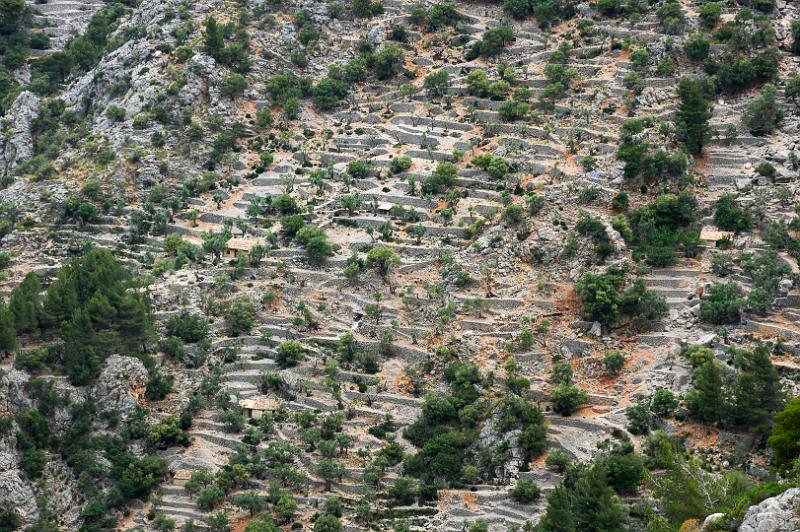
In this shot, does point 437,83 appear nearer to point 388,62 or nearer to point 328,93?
point 388,62

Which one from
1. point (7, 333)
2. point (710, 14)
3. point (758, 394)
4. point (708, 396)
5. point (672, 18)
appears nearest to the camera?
point (758, 394)

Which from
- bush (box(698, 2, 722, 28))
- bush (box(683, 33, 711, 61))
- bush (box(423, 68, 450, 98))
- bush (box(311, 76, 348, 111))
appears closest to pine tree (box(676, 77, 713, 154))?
bush (box(683, 33, 711, 61))

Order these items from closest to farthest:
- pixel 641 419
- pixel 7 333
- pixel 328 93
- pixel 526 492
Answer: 1. pixel 526 492
2. pixel 641 419
3. pixel 7 333
4. pixel 328 93

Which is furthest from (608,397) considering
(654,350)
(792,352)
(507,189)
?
(507,189)

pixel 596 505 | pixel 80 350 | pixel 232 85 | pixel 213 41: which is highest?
pixel 213 41

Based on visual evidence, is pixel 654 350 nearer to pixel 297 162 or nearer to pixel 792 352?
pixel 792 352

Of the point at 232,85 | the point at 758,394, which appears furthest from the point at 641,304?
the point at 232,85
